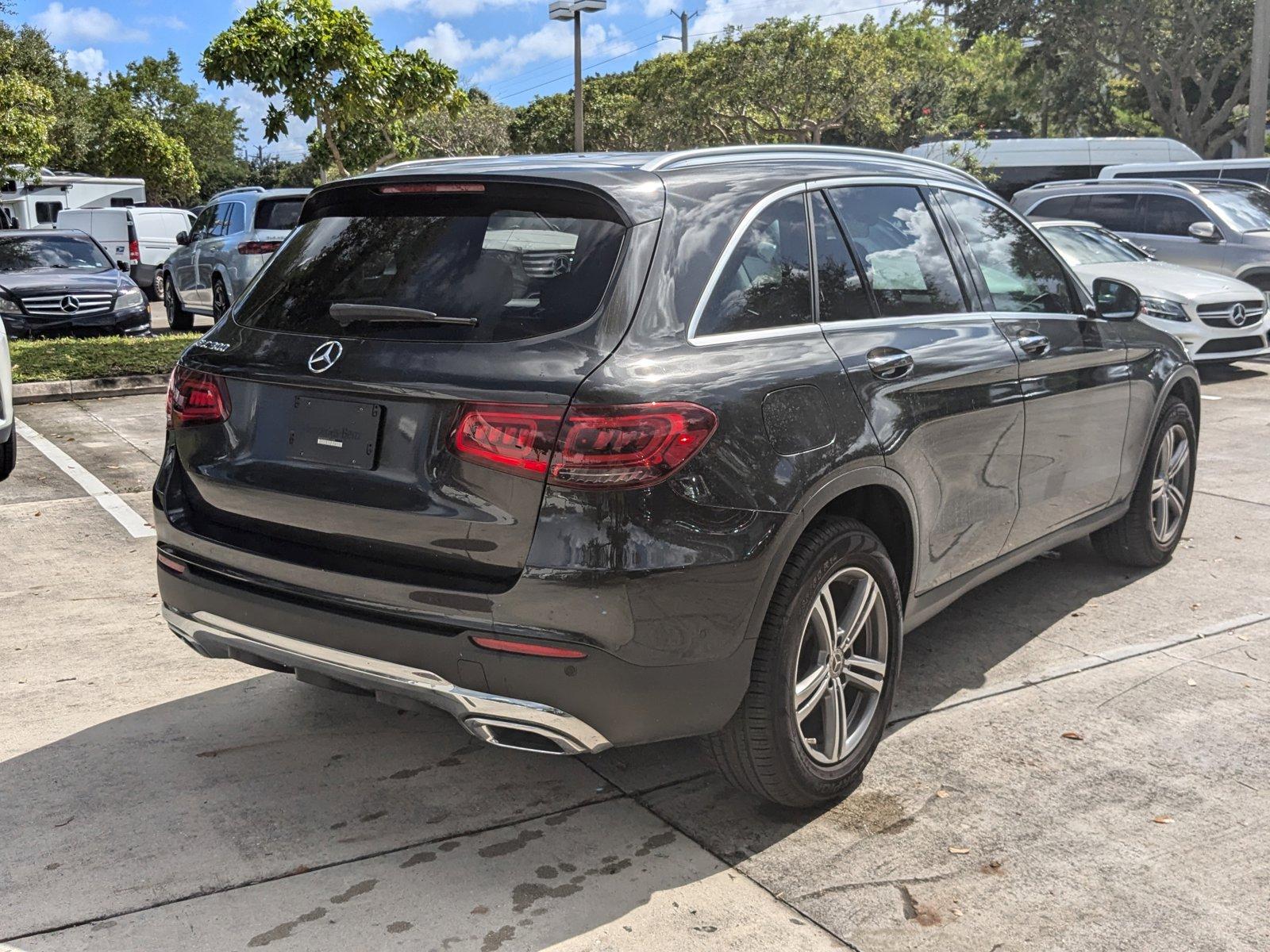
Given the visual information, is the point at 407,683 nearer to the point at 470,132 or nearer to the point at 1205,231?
the point at 1205,231

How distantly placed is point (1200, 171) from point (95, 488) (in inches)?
672

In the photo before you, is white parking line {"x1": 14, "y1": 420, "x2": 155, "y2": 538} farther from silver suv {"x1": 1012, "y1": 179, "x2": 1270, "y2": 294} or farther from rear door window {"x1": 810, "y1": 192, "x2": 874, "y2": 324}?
silver suv {"x1": 1012, "y1": 179, "x2": 1270, "y2": 294}

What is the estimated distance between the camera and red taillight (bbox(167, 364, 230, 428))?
11.8ft

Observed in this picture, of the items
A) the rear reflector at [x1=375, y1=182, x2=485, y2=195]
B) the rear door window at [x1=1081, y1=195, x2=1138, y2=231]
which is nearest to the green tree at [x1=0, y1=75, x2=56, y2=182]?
the rear door window at [x1=1081, y1=195, x2=1138, y2=231]

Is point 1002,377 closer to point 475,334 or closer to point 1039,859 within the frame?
point 1039,859

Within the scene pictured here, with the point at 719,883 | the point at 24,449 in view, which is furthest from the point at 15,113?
the point at 719,883

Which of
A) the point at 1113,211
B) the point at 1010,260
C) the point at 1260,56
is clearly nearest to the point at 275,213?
the point at 1113,211

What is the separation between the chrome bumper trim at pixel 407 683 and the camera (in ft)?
10.1

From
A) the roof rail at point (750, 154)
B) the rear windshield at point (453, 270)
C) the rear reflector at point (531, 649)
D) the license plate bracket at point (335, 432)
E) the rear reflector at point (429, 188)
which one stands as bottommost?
the rear reflector at point (531, 649)

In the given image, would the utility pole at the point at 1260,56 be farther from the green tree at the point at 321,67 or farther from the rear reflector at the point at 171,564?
the rear reflector at the point at 171,564

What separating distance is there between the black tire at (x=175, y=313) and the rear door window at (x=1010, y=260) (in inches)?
567

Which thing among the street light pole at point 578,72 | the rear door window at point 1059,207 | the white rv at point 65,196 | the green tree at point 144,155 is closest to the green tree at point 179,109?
the green tree at point 144,155

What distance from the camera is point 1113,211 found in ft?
51.8

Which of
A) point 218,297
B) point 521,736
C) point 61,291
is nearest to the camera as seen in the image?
point 521,736
